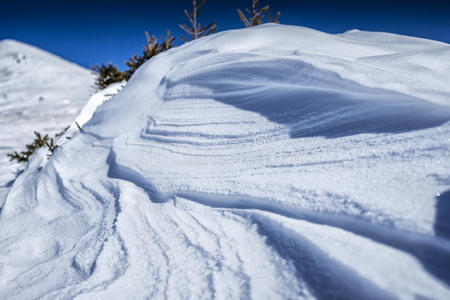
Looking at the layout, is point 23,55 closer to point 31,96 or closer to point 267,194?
point 31,96

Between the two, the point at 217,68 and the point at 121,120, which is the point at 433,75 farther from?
the point at 121,120

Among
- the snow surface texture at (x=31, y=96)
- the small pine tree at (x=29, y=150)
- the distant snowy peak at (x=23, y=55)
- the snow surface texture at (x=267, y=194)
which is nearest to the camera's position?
the snow surface texture at (x=267, y=194)

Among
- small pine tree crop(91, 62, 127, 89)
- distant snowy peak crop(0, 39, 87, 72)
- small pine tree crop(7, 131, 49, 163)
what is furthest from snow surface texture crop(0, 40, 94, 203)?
small pine tree crop(91, 62, 127, 89)

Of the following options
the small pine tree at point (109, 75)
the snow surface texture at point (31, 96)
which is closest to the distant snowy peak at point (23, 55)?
the snow surface texture at point (31, 96)

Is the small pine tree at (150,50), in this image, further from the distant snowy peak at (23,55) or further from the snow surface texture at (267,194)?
the distant snowy peak at (23,55)

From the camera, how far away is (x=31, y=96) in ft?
23.0

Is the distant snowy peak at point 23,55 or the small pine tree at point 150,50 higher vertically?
the distant snowy peak at point 23,55

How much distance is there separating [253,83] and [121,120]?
1039mm

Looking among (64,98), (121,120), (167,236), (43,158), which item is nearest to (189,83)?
(121,120)

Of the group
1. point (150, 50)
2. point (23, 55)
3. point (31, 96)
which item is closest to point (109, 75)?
point (150, 50)

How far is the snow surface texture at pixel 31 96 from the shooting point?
4242 mm

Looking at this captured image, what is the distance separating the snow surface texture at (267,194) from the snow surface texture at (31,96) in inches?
67.2

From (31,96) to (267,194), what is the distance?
8.85 m

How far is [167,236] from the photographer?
808 millimetres
